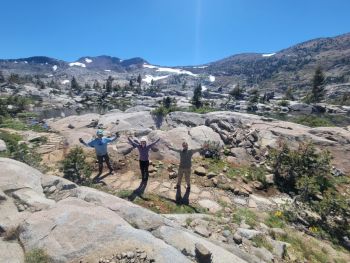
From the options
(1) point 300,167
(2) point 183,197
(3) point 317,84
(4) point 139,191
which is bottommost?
(2) point 183,197

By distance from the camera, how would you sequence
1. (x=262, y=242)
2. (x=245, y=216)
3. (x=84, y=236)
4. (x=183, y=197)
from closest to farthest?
(x=84, y=236), (x=262, y=242), (x=245, y=216), (x=183, y=197)

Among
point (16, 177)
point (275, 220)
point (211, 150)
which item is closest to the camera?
point (16, 177)

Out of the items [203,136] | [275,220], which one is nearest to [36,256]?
[275,220]

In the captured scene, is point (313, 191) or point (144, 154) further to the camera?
point (313, 191)

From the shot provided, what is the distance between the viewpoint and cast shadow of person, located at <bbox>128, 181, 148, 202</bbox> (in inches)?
425

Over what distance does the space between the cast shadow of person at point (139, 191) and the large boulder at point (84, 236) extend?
3.80 meters

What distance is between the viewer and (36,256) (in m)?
5.59

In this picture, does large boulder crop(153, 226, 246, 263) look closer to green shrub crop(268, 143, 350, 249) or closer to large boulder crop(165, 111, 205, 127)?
green shrub crop(268, 143, 350, 249)

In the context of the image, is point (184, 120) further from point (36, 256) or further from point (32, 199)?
point (36, 256)

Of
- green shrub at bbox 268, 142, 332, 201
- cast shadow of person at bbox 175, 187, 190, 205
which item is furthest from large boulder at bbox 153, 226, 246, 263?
green shrub at bbox 268, 142, 332, 201

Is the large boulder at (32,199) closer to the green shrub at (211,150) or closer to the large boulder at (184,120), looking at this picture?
the green shrub at (211,150)

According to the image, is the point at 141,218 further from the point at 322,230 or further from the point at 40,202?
the point at 322,230

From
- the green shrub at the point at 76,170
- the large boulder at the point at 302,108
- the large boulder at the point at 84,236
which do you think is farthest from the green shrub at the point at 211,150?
the large boulder at the point at 302,108

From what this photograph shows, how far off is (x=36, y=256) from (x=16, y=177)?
4185 millimetres
